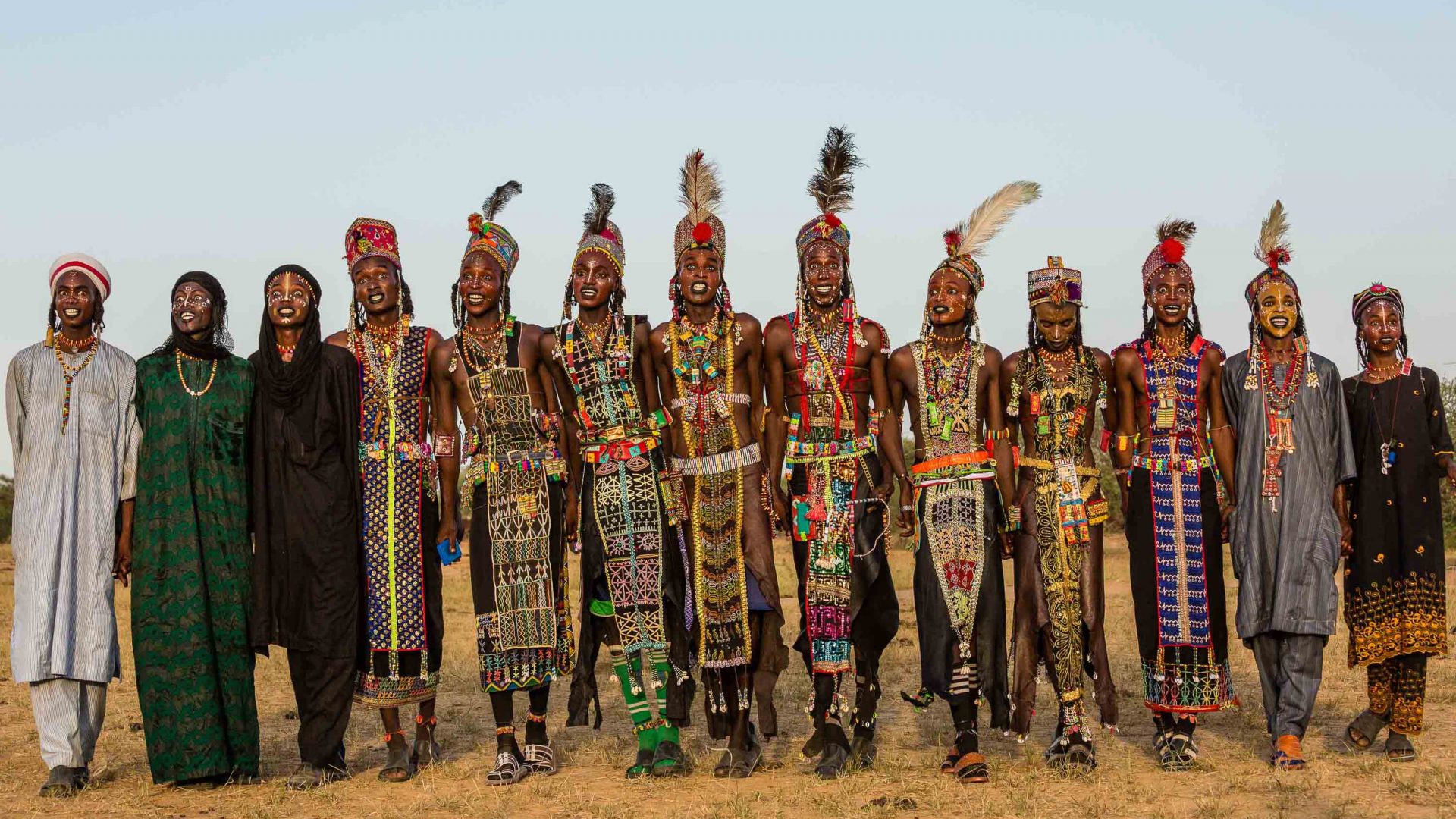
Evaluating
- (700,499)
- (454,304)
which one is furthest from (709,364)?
(454,304)

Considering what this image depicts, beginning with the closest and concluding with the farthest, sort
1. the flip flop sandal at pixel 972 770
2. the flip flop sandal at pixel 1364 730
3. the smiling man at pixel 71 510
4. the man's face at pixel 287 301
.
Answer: the flip flop sandal at pixel 972 770
the smiling man at pixel 71 510
the man's face at pixel 287 301
the flip flop sandal at pixel 1364 730

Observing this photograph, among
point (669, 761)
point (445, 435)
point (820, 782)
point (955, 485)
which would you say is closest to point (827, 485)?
point (955, 485)

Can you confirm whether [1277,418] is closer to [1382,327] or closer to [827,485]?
[1382,327]

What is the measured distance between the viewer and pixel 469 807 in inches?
269

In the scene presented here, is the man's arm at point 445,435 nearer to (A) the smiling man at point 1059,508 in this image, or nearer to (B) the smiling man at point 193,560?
(B) the smiling man at point 193,560

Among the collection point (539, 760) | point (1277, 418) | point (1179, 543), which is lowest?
point (539, 760)

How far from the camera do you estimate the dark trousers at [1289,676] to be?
759cm

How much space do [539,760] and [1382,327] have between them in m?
5.28

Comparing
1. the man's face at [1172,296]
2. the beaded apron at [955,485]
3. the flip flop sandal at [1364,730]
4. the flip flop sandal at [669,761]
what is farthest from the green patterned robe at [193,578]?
the flip flop sandal at [1364,730]

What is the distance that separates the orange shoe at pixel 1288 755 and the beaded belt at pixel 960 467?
2.08 m

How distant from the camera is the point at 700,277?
7703mm

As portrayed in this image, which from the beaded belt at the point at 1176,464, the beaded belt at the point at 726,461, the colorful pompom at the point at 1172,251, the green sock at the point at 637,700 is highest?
the colorful pompom at the point at 1172,251

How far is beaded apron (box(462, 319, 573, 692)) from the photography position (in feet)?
25.1

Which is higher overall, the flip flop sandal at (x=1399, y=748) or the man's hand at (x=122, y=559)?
the man's hand at (x=122, y=559)
